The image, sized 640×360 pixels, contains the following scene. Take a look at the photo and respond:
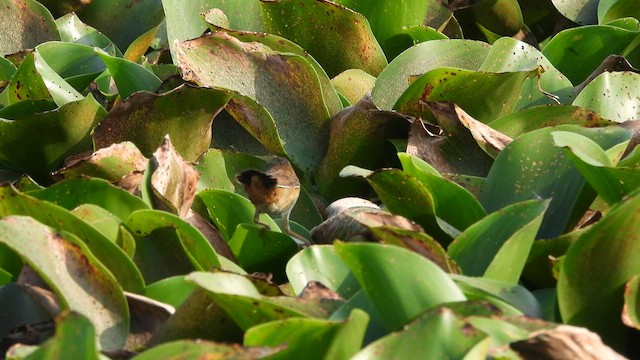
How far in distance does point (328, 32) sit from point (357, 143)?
26 cm

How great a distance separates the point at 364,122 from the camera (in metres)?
1.37

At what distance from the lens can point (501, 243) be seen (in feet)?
3.45

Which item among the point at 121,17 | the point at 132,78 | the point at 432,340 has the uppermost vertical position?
the point at 432,340

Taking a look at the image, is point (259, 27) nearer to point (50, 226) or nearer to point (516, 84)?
point (516, 84)

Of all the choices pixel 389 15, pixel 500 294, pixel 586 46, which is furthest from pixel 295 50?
pixel 500 294

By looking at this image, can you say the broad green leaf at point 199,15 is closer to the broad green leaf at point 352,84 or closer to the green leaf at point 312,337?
the broad green leaf at point 352,84

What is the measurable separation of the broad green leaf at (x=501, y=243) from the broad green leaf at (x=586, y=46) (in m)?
0.73

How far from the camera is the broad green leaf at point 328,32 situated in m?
1.56

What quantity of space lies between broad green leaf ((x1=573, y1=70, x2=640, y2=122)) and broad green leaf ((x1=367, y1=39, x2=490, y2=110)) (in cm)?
17

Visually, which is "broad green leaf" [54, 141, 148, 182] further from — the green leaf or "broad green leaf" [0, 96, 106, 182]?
the green leaf

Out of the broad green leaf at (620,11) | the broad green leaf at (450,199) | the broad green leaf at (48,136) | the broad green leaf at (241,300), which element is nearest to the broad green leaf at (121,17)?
the broad green leaf at (48,136)

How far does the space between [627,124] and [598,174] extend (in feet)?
0.67

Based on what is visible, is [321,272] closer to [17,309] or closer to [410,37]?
[17,309]

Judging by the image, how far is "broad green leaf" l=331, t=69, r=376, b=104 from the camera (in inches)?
60.6
